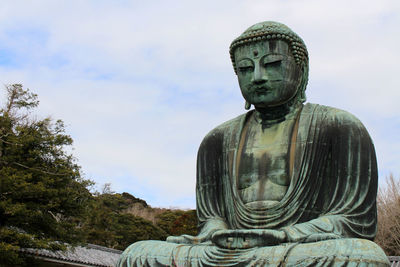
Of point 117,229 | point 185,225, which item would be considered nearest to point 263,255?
point 185,225

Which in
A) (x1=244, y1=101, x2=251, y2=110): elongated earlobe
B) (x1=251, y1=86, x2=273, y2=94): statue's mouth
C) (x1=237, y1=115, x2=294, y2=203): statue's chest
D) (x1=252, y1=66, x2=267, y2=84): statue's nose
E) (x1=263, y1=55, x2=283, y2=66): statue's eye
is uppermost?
(x1=263, y1=55, x2=283, y2=66): statue's eye

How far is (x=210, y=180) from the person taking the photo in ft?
22.4

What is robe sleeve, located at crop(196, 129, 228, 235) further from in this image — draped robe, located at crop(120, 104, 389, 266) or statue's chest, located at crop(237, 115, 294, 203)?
statue's chest, located at crop(237, 115, 294, 203)

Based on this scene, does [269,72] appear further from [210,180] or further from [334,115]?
[210,180]

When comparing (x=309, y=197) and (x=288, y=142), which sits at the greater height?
(x=288, y=142)

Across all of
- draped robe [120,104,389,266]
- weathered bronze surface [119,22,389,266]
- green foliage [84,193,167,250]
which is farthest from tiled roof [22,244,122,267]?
weathered bronze surface [119,22,389,266]

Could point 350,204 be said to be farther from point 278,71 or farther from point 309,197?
point 278,71

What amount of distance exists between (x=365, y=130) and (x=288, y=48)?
4.15 feet

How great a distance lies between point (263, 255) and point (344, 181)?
1.40m

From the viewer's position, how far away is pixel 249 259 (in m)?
5.21

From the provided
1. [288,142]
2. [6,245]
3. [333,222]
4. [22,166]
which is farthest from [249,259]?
[22,166]

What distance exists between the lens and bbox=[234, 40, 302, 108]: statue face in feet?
21.1

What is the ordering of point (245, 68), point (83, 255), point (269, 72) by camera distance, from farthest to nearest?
point (83, 255) → point (245, 68) → point (269, 72)

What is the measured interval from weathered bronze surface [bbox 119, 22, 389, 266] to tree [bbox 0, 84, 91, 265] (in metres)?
15.3
